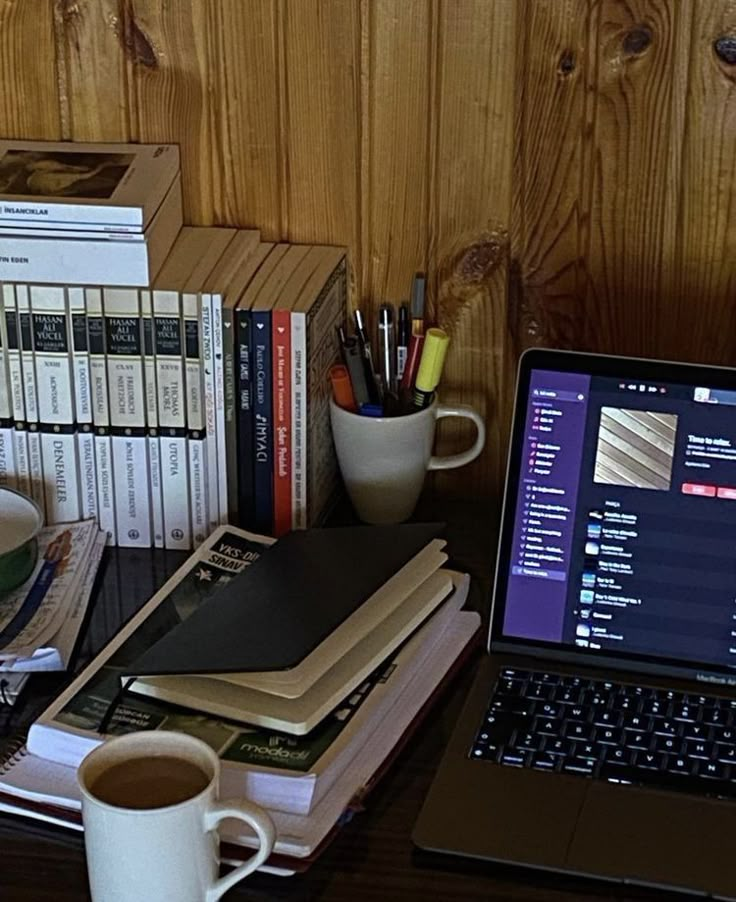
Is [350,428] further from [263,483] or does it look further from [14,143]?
[14,143]

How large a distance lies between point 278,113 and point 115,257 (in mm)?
210

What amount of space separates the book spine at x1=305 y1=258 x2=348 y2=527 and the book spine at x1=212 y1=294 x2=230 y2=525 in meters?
0.07

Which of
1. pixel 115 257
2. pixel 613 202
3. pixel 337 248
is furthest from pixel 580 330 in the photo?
pixel 115 257

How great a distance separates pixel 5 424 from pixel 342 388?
0.94ft

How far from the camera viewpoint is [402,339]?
132 cm

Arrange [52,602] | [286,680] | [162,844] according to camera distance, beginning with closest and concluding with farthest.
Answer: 1. [162,844]
2. [286,680]
3. [52,602]

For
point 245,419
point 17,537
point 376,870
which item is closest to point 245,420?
point 245,419

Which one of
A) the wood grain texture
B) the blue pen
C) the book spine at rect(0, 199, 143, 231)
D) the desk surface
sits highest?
the wood grain texture

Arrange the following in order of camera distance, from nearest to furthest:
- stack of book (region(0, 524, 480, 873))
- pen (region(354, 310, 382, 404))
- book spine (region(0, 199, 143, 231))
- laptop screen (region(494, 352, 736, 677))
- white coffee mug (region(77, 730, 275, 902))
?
white coffee mug (region(77, 730, 275, 902))
stack of book (region(0, 524, 480, 873))
laptop screen (region(494, 352, 736, 677))
book spine (region(0, 199, 143, 231))
pen (region(354, 310, 382, 404))

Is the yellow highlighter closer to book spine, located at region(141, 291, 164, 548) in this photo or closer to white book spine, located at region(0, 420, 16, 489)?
book spine, located at region(141, 291, 164, 548)

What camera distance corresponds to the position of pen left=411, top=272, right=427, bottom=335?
51.2 inches

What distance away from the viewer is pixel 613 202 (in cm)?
126

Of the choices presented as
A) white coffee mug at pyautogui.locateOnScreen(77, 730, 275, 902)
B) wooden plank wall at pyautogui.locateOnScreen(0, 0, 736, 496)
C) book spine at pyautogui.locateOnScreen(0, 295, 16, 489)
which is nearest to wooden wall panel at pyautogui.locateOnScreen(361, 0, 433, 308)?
wooden plank wall at pyautogui.locateOnScreen(0, 0, 736, 496)

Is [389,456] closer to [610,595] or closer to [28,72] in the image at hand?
[610,595]
